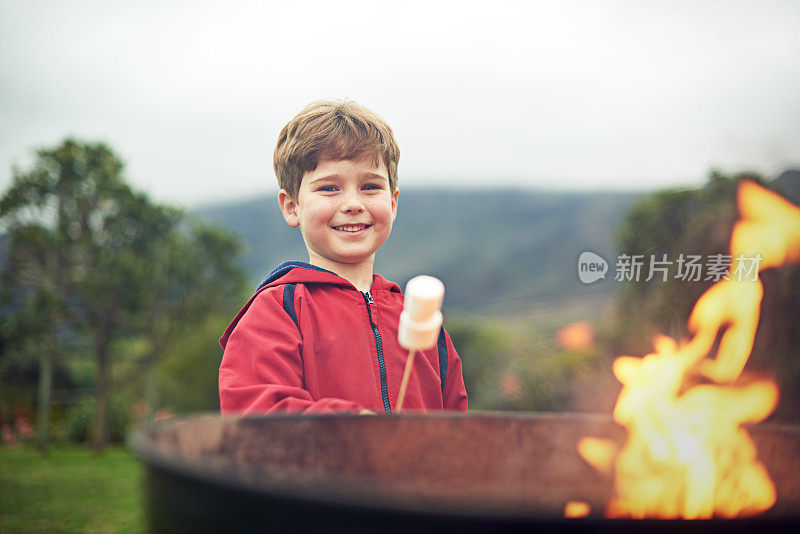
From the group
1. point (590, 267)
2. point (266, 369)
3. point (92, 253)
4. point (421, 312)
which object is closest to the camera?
point (421, 312)

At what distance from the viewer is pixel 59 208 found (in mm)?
8992

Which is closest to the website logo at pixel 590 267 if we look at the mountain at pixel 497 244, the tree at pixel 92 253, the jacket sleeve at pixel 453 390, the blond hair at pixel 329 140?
the jacket sleeve at pixel 453 390

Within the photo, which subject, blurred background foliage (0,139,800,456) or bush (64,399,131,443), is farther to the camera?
bush (64,399,131,443)

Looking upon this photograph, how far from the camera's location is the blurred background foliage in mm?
6637

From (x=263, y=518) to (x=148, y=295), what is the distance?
30.5ft

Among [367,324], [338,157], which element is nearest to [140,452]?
[367,324]

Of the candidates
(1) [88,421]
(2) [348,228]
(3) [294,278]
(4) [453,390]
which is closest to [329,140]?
(2) [348,228]

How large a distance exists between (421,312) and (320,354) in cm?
37

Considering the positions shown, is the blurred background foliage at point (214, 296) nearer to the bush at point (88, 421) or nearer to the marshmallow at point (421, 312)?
the bush at point (88, 421)

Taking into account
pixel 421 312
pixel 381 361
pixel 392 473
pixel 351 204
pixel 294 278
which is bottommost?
pixel 392 473

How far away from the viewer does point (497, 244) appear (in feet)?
40.3

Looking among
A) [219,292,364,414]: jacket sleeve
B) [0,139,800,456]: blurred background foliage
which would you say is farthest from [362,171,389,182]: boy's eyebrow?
[0,139,800,456]: blurred background foliage

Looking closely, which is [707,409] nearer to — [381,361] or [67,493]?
[381,361]

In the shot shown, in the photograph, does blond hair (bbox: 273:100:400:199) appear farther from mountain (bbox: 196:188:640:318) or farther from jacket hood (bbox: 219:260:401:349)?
mountain (bbox: 196:188:640:318)
